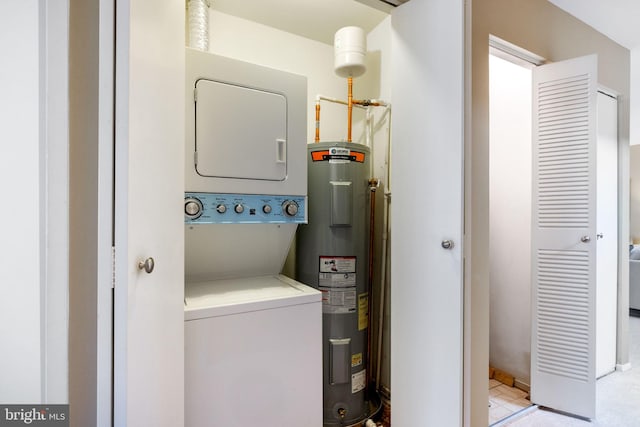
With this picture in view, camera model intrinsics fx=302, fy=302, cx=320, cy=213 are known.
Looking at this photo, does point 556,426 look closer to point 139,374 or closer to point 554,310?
point 554,310

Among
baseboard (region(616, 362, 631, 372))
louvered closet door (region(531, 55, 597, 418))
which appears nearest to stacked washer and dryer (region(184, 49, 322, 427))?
louvered closet door (region(531, 55, 597, 418))

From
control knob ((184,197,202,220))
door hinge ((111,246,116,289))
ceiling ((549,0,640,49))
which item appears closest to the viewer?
door hinge ((111,246,116,289))

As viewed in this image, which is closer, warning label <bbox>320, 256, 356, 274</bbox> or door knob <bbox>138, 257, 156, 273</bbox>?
door knob <bbox>138, 257, 156, 273</bbox>

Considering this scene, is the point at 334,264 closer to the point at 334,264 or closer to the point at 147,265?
the point at 334,264

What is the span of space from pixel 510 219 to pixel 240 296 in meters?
2.22

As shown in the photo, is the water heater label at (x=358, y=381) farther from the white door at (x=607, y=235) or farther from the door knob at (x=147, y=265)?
the white door at (x=607, y=235)

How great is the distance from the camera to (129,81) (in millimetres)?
789

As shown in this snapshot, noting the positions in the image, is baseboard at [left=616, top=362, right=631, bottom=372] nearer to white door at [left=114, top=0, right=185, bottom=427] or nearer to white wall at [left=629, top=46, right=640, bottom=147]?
white wall at [left=629, top=46, right=640, bottom=147]

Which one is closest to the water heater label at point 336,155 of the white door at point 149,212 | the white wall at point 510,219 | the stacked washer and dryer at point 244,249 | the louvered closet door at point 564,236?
the stacked washer and dryer at point 244,249

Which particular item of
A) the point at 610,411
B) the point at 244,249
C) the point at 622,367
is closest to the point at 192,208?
the point at 244,249

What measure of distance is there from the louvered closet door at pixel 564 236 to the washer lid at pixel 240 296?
1623 mm

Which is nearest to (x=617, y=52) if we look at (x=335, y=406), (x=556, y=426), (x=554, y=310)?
(x=554, y=310)

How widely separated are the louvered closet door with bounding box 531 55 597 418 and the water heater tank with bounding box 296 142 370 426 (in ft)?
4.02

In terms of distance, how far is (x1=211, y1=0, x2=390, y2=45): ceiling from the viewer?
1860 mm
